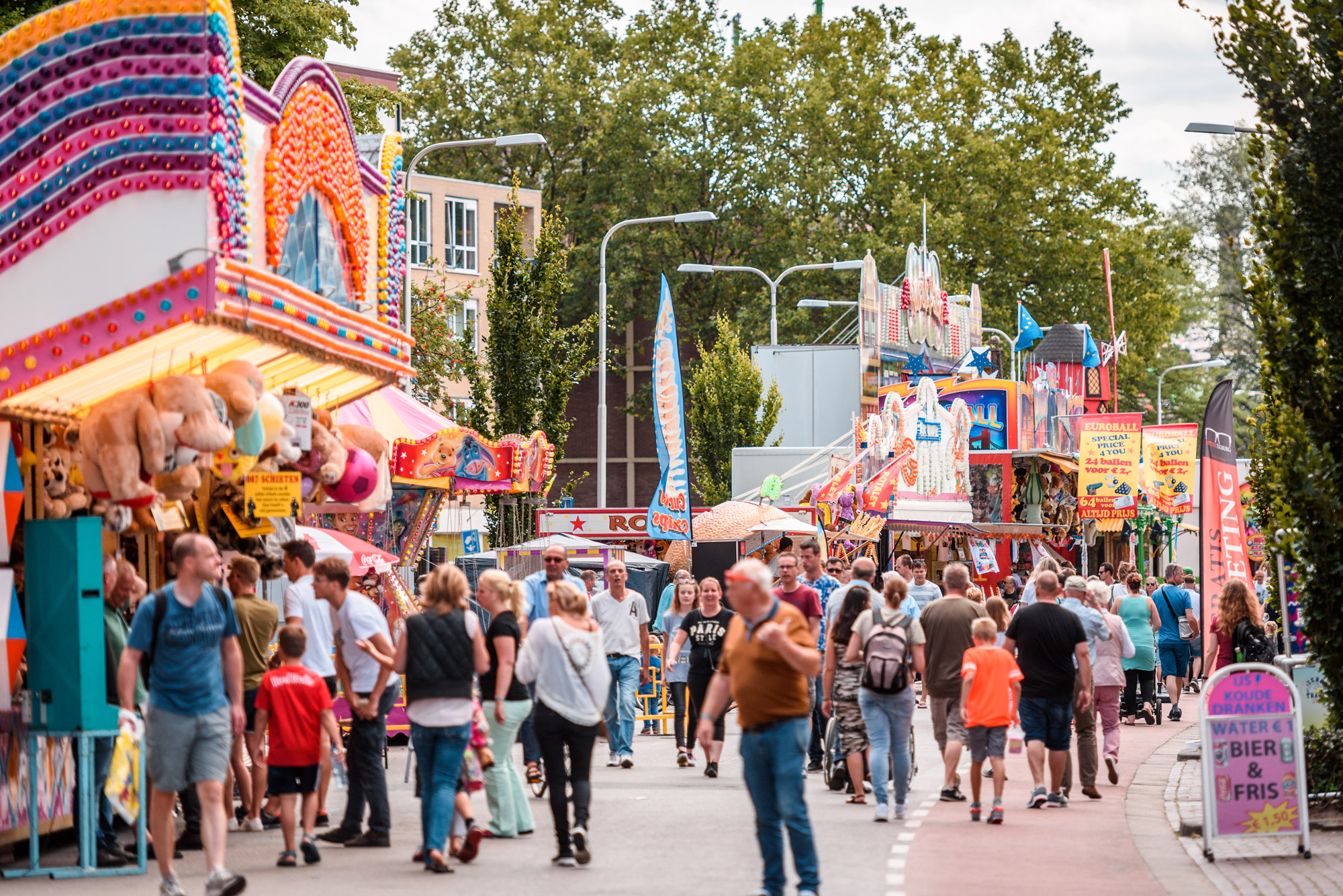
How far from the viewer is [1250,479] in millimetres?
14695

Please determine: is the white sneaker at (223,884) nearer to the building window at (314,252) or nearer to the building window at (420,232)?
the building window at (314,252)

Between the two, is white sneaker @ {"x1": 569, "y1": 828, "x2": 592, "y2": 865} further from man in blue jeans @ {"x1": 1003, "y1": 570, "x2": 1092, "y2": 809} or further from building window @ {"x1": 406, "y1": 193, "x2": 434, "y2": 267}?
building window @ {"x1": 406, "y1": 193, "x2": 434, "y2": 267}

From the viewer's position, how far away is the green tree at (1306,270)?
475 inches

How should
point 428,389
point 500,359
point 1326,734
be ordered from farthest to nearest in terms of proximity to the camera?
point 428,389, point 500,359, point 1326,734

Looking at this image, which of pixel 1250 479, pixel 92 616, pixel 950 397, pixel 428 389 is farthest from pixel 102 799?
pixel 428 389

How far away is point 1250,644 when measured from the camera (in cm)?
1503

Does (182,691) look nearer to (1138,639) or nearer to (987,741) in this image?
(987,741)

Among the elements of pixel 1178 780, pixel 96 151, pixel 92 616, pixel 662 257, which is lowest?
pixel 1178 780

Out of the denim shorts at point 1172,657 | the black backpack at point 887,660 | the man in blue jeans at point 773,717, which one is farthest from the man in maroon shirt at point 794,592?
the denim shorts at point 1172,657

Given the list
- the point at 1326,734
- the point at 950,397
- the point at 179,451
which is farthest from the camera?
the point at 950,397

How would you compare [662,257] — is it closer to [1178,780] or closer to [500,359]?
[500,359]

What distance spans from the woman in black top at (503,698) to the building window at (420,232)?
39.1 m

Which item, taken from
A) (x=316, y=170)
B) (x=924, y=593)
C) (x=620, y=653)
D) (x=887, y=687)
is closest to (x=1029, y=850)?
(x=887, y=687)

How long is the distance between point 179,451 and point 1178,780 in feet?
29.3
